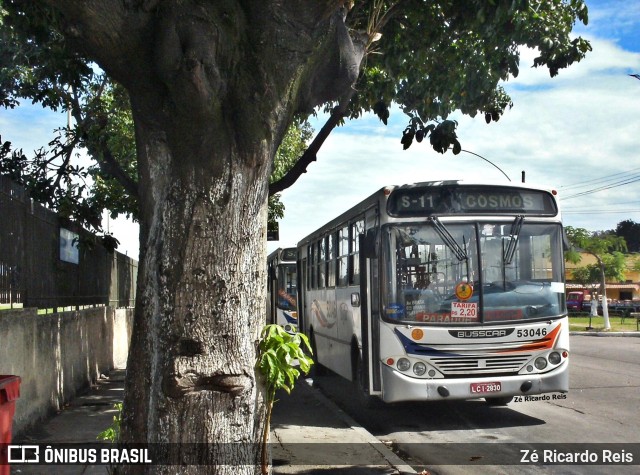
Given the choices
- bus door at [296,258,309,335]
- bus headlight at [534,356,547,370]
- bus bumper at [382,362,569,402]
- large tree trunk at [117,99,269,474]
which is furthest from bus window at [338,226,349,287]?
large tree trunk at [117,99,269,474]

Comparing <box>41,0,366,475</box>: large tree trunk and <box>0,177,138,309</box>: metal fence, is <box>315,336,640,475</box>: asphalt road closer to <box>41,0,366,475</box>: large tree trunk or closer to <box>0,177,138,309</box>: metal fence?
<box>41,0,366,475</box>: large tree trunk

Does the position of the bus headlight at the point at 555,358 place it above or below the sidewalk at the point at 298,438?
above

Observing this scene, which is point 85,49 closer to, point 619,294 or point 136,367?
point 136,367

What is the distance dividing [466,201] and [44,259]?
246 inches

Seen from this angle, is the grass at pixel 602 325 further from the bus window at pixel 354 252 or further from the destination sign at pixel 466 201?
the destination sign at pixel 466 201

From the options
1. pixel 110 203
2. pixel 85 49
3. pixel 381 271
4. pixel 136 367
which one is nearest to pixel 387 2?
pixel 381 271

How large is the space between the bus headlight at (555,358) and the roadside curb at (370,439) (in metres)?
2.63

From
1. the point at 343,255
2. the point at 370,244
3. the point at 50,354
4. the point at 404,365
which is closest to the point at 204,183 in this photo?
the point at 370,244

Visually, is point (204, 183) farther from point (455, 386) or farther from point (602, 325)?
point (602, 325)

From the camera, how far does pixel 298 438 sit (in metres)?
9.62

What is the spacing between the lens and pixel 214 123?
5.66m

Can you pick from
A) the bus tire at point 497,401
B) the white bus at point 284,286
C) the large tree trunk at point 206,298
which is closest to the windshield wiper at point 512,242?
the bus tire at point 497,401

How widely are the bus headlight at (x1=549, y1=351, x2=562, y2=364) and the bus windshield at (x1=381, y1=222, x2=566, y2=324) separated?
53cm

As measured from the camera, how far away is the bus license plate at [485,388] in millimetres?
10062
